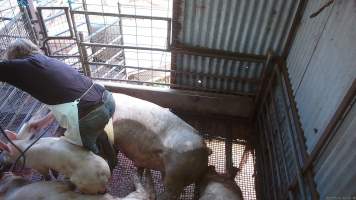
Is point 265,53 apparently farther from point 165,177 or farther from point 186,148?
point 165,177

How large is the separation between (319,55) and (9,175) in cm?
357

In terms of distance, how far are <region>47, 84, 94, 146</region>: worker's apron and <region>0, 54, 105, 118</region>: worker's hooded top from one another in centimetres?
5

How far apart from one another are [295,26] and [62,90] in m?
2.93

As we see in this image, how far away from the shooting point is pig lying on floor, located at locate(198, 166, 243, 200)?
3.64 metres

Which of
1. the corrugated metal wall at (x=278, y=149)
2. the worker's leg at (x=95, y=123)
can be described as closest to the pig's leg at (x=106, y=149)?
the worker's leg at (x=95, y=123)

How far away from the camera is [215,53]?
4793 millimetres

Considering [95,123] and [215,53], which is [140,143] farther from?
[215,53]

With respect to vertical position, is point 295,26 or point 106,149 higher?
point 295,26

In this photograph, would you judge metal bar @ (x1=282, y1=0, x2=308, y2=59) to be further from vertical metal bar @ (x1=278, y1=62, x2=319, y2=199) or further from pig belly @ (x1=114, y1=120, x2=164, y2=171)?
pig belly @ (x1=114, y1=120, x2=164, y2=171)

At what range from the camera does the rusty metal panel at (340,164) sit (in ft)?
7.86

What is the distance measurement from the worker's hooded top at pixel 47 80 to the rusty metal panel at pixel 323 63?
88.2 inches

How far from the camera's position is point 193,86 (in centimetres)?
533

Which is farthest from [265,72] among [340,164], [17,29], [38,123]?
[17,29]

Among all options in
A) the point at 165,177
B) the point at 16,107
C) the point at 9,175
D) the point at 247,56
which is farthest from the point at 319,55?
the point at 16,107
